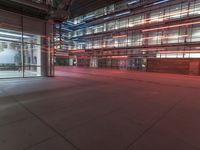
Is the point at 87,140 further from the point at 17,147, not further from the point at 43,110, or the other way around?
the point at 43,110

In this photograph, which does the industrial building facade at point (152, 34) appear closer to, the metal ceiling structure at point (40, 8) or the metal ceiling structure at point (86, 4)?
the metal ceiling structure at point (86, 4)

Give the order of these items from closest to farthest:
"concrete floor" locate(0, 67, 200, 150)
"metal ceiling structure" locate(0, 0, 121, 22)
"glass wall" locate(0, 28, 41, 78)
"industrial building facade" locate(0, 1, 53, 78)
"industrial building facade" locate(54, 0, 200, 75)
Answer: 1. "concrete floor" locate(0, 67, 200, 150)
2. "metal ceiling structure" locate(0, 0, 121, 22)
3. "industrial building facade" locate(0, 1, 53, 78)
4. "glass wall" locate(0, 28, 41, 78)
5. "industrial building facade" locate(54, 0, 200, 75)

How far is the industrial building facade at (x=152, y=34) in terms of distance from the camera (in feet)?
40.2

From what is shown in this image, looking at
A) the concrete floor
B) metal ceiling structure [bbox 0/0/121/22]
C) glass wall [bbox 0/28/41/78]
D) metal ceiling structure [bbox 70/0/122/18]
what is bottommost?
the concrete floor

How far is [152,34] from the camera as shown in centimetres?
1638

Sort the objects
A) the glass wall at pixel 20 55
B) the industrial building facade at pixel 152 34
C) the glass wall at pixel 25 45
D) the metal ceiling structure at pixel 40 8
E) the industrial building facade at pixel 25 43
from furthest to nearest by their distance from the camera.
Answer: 1. the industrial building facade at pixel 152 34
2. the glass wall at pixel 20 55
3. the glass wall at pixel 25 45
4. the industrial building facade at pixel 25 43
5. the metal ceiling structure at pixel 40 8

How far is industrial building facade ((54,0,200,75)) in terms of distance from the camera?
482 inches

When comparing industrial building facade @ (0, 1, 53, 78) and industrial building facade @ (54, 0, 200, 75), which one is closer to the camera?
industrial building facade @ (0, 1, 53, 78)

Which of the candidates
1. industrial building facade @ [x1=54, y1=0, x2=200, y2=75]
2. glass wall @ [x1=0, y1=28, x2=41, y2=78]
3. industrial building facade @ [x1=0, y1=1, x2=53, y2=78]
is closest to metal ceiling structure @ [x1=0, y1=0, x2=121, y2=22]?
industrial building facade @ [x1=0, y1=1, x2=53, y2=78]

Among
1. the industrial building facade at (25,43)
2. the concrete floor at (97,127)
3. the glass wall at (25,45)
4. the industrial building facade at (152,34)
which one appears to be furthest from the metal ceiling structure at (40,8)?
the concrete floor at (97,127)

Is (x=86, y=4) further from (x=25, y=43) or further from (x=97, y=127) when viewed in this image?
(x=97, y=127)

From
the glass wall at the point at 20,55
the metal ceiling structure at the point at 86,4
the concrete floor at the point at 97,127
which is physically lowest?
the concrete floor at the point at 97,127

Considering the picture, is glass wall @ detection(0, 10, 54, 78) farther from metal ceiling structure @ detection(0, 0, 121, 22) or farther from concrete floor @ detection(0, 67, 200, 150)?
concrete floor @ detection(0, 67, 200, 150)

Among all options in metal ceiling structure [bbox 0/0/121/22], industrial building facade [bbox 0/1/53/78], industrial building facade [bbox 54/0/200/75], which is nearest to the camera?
metal ceiling structure [bbox 0/0/121/22]
